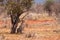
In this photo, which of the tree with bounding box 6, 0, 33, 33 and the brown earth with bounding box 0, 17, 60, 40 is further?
the tree with bounding box 6, 0, 33, 33

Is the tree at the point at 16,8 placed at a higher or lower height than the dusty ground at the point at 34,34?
higher

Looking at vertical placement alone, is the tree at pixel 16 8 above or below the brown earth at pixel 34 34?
above

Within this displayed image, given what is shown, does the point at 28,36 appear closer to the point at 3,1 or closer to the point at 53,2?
the point at 3,1

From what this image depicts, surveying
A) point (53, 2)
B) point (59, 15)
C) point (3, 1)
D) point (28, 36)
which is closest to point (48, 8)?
point (53, 2)

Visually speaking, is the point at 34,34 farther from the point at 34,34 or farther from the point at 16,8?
the point at 16,8

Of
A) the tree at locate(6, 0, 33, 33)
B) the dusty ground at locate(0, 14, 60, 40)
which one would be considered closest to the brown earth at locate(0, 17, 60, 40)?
the dusty ground at locate(0, 14, 60, 40)

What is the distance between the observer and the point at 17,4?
31.8 metres

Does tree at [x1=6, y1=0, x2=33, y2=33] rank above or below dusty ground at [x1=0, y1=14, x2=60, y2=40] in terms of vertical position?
above

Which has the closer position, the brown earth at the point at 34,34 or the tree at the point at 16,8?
the brown earth at the point at 34,34

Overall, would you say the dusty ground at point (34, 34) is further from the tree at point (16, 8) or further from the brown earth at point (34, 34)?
the tree at point (16, 8)

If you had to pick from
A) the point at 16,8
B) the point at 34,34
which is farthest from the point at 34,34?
the point at 16,8

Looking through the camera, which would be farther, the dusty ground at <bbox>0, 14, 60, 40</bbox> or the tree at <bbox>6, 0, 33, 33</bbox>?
the tree at <bbox>6, 0, 33, 33</bbox>

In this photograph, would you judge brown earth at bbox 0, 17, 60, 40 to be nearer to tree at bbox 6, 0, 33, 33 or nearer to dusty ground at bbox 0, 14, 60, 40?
dusty ground at bbox 0, 14, 60, 40

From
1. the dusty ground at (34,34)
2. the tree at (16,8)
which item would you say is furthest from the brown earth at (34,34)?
the tree at (16,8)
